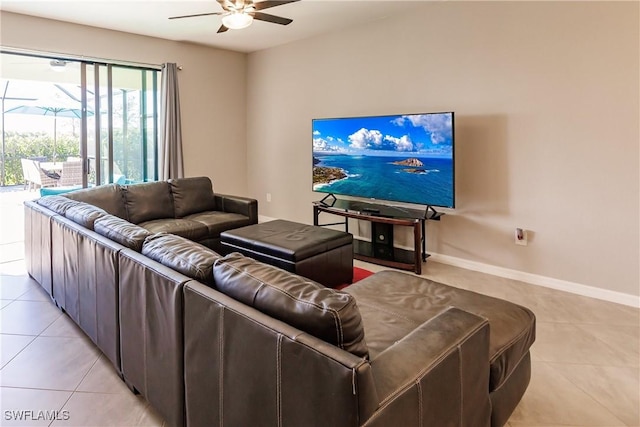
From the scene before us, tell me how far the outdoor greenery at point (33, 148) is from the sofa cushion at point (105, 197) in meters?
1.42

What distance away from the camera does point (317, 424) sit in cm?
98

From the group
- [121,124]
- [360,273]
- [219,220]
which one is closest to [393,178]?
[360,273]

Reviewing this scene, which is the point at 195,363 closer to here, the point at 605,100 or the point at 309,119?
the point at 605,100

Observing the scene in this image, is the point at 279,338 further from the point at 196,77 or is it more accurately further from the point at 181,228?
the point at 196,77

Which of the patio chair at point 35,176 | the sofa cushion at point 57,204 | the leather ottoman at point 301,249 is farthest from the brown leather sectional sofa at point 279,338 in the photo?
the patio chair at point 35,176

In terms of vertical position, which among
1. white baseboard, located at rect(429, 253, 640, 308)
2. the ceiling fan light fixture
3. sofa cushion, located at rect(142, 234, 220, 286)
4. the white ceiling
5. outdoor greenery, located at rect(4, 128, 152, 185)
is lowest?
white baseboard, located at rect(429, 253, 640, 308)

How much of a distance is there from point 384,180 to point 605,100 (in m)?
1.95

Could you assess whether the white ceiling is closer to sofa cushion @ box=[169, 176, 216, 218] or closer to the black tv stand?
sofa cushion @ box=[169, 176, 216, 218]

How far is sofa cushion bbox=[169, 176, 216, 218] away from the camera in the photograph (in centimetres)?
436

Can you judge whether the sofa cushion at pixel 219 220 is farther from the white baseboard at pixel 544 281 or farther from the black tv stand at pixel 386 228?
the white baseboard at pixel 544 281

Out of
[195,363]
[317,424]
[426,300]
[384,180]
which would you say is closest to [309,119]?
[384,180]

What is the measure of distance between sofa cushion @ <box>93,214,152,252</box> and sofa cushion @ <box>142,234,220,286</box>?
4 cm

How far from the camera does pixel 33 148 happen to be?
4.93 m

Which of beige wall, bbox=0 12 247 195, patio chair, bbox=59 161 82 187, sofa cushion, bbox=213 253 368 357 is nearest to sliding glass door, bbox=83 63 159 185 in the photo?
patio chair, bbox=59 161 82 187
